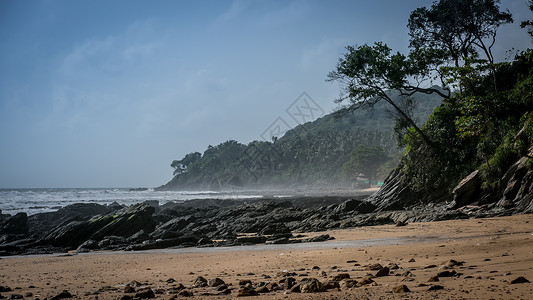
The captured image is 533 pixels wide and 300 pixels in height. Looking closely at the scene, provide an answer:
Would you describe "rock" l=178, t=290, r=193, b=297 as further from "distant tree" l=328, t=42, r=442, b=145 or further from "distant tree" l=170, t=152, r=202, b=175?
"distant tree" l=170, t=152, r=202, b=175

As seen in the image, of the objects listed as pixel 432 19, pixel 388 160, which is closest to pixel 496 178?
pixel 432 19

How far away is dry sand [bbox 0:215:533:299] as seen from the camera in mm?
4347

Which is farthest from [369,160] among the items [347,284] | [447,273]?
[347,284]

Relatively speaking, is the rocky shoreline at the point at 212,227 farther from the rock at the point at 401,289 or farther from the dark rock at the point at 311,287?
the rock at the point at 401,289

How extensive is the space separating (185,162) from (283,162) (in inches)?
2325

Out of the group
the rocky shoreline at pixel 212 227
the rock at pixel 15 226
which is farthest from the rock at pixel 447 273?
the rock at pixel 15 226

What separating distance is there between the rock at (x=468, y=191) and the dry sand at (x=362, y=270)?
4572 mm

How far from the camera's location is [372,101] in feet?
82.9

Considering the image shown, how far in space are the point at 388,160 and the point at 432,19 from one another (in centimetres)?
7470

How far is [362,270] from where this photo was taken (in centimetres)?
623

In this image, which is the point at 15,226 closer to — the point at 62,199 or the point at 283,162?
the point at 62,199

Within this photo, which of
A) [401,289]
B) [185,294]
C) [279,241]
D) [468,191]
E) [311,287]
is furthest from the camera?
[468,191]

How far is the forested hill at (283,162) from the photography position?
4513 inches

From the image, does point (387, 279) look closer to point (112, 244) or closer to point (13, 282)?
point (13, 282)
